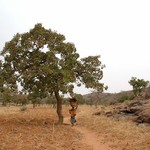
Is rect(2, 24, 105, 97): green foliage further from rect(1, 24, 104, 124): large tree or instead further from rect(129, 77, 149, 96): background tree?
rect(129, 77, 149, 96): background tree

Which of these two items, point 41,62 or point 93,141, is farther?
point 41,62

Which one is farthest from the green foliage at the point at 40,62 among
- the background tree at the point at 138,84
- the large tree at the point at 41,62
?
the background tree at the point at 138,84

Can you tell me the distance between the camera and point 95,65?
31.3 meters

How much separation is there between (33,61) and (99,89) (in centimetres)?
639

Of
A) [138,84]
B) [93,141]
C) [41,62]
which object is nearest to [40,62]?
[41,62]

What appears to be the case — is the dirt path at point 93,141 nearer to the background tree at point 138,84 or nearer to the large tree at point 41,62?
the large tree at point 41,62

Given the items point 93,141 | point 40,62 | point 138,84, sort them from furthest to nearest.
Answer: point 138,84
point 40,62
point 93,141

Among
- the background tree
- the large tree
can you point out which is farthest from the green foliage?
the background tree

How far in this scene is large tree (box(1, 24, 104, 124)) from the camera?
93.4 ft

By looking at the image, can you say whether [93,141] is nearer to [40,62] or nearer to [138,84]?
[40,62]

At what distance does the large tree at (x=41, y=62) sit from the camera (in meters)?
28.5

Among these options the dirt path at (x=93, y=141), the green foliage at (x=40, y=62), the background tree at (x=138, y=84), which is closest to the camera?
the dirt path at (x=93, y=141)

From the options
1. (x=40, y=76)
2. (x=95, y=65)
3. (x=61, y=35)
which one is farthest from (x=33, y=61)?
(x=95, y=65)

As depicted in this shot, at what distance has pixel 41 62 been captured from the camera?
29484 millimetres
